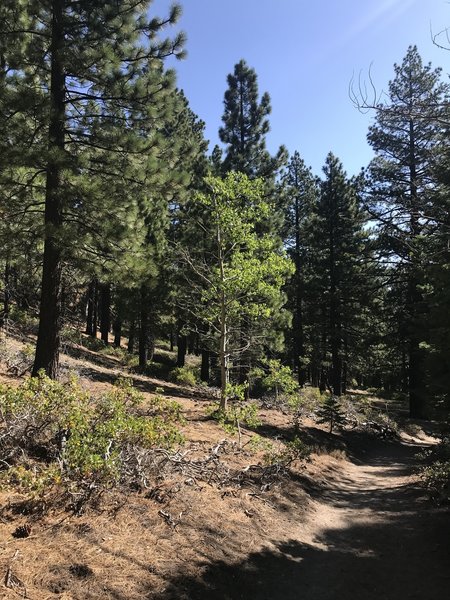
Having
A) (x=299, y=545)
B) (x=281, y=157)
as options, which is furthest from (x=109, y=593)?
(x=281, y=157)

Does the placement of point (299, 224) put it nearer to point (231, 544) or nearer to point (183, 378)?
point (183, 378)

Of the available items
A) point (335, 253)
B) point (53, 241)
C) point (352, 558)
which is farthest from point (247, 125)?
point (352, 558)

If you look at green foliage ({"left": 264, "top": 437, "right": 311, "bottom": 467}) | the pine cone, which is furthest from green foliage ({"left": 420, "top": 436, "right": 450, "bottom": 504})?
the pine cone

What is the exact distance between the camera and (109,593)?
3871 mm

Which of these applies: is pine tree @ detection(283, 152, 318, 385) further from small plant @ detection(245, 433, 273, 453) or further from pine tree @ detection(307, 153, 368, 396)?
small plant @ detection(245, 433, 273, 453)

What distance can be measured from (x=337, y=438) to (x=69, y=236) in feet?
37.9

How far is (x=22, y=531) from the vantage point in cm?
430

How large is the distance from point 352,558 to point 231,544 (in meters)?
1.80

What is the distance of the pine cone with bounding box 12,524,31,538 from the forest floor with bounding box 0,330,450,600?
0.18 ft

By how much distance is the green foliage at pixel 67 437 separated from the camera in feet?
16.5

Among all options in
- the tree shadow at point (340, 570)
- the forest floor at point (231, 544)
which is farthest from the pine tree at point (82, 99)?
the tree shadow at point (340, 570)

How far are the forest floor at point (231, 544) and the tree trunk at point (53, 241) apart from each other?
3.36 meters

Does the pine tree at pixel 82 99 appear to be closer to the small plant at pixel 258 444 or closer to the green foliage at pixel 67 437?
the green foliage at pixel 67 437

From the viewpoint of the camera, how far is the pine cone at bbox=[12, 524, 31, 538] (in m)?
4.29
